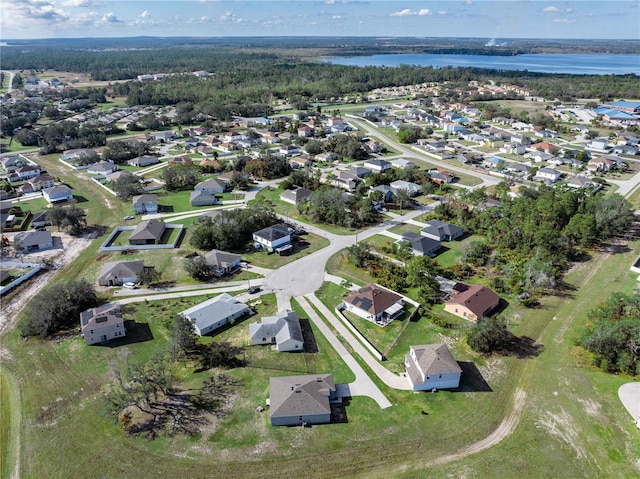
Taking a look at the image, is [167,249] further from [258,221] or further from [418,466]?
[418,466]

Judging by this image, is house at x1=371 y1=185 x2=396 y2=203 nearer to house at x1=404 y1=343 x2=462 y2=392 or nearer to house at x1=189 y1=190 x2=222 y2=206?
house at x1=189 y1=190 x2=222 y2=206

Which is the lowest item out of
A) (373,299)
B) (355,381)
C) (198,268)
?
(355,381)

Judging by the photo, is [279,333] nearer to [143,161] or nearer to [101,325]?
[101,325]

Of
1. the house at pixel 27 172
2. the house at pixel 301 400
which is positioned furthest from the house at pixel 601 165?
the house at pixel 27 172

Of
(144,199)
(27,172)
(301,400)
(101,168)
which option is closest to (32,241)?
(144,199)

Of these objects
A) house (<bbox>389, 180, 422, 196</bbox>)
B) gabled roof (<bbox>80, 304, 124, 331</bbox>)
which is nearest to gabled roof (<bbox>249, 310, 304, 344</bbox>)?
gabled roof (<bbox>80, 304, 124, 331</bbox>)

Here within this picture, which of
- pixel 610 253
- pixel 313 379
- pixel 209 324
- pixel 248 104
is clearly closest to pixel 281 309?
pixel 209 324

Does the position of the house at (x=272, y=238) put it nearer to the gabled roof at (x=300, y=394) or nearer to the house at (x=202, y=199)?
the house at (x=202, y=199)
